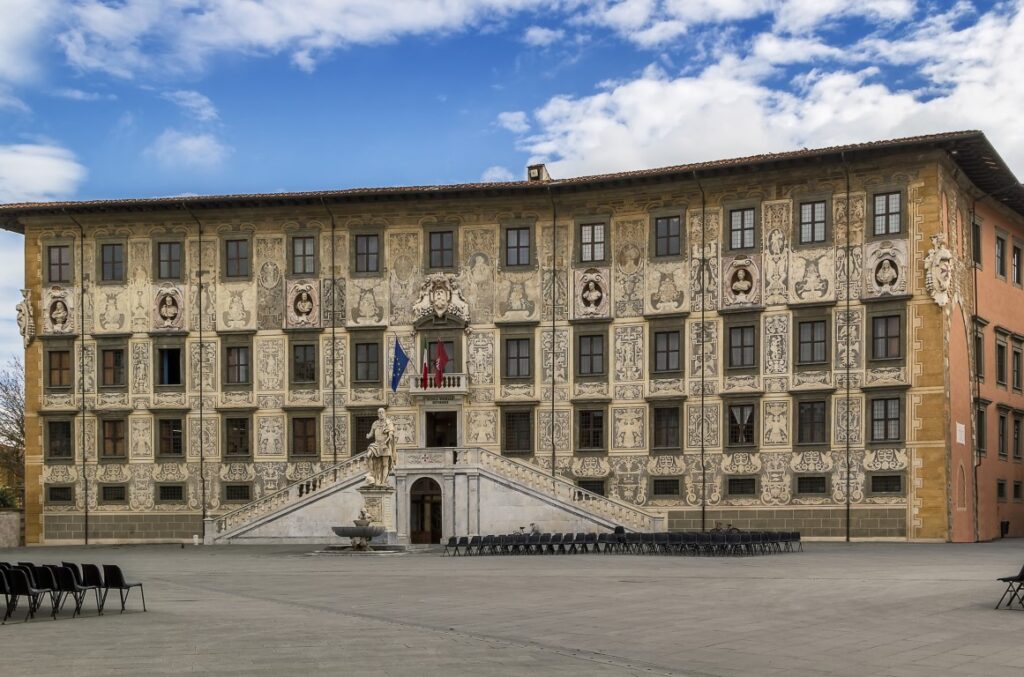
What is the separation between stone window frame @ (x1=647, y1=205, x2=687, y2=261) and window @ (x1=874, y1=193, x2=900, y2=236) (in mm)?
6422

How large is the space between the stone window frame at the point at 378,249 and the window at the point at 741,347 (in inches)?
504

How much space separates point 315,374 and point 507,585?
2434 centimetres

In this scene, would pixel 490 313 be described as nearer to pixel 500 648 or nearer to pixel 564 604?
pixel 564 604

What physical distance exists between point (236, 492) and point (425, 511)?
24.7 feet

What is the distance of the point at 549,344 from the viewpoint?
45156mm

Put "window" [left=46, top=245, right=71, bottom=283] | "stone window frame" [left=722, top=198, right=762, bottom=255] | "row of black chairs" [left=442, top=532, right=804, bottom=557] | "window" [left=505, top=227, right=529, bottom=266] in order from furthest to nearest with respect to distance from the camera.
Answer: "window" [left=46, top=245, right=71, bottom=283] → "window" [left=505, top=227, right=529, bottom=266] → "stone window frame" [left=722, top=198, right=762, bottom=255] → "row of black chairs" [left=442, top=532, right=804, bottom=557]

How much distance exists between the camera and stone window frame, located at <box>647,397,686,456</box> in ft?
143

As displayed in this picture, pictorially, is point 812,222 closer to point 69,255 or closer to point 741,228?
point 741,228

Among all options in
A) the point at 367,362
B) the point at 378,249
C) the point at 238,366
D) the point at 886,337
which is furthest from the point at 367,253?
the point at 886,337

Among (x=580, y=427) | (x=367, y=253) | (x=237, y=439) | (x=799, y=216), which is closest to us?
(x=799, y=216)

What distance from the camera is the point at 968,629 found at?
15.9m

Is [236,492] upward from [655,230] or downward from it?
downward

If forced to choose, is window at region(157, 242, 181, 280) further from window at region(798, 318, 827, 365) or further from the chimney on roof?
window at region(798, 318, 827, 365)

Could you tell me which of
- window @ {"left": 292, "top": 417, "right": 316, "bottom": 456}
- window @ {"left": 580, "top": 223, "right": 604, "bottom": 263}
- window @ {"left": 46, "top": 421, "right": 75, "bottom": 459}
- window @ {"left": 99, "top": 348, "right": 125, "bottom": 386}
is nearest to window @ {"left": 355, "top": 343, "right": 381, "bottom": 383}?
window @ {"left": 292, "top": 417, "right": 316, "bottom": 456}
